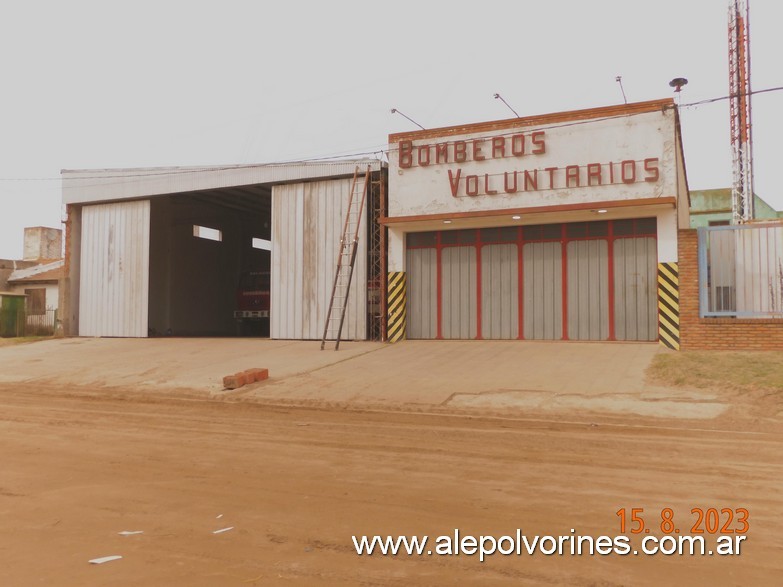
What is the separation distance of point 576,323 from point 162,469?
13126mm

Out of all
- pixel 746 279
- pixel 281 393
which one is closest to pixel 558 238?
pixel 746 279

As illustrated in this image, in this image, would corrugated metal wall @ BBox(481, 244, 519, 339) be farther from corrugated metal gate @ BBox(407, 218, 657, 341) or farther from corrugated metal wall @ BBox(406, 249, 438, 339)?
corrugated metal wall @ BBox(406, 249, 438, 339)

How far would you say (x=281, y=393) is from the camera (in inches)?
478

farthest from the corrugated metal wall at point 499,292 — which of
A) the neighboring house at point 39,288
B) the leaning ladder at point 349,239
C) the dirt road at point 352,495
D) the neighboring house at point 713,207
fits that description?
the neighboring house at point 39,288

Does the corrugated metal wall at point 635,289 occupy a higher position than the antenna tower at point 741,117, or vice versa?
the antenna tower at point 741,117

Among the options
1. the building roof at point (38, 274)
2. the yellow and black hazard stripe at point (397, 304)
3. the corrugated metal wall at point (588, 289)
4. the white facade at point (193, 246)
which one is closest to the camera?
the corrugated metal wall at point (588, 289)

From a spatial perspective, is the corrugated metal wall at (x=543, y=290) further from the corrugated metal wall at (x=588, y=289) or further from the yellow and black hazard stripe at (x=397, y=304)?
the yellow and black hazard stripe at (x=397, y=304)

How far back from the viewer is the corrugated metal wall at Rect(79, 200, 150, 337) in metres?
22.7

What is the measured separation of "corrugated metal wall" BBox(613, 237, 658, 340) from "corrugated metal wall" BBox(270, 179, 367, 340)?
7336 mm

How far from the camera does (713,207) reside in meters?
36.9

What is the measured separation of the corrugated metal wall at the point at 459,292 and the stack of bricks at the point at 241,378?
6.86 meters

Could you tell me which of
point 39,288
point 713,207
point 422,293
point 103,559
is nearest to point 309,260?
point 422,293

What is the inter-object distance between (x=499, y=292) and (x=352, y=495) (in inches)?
520

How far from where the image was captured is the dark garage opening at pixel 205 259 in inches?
977
